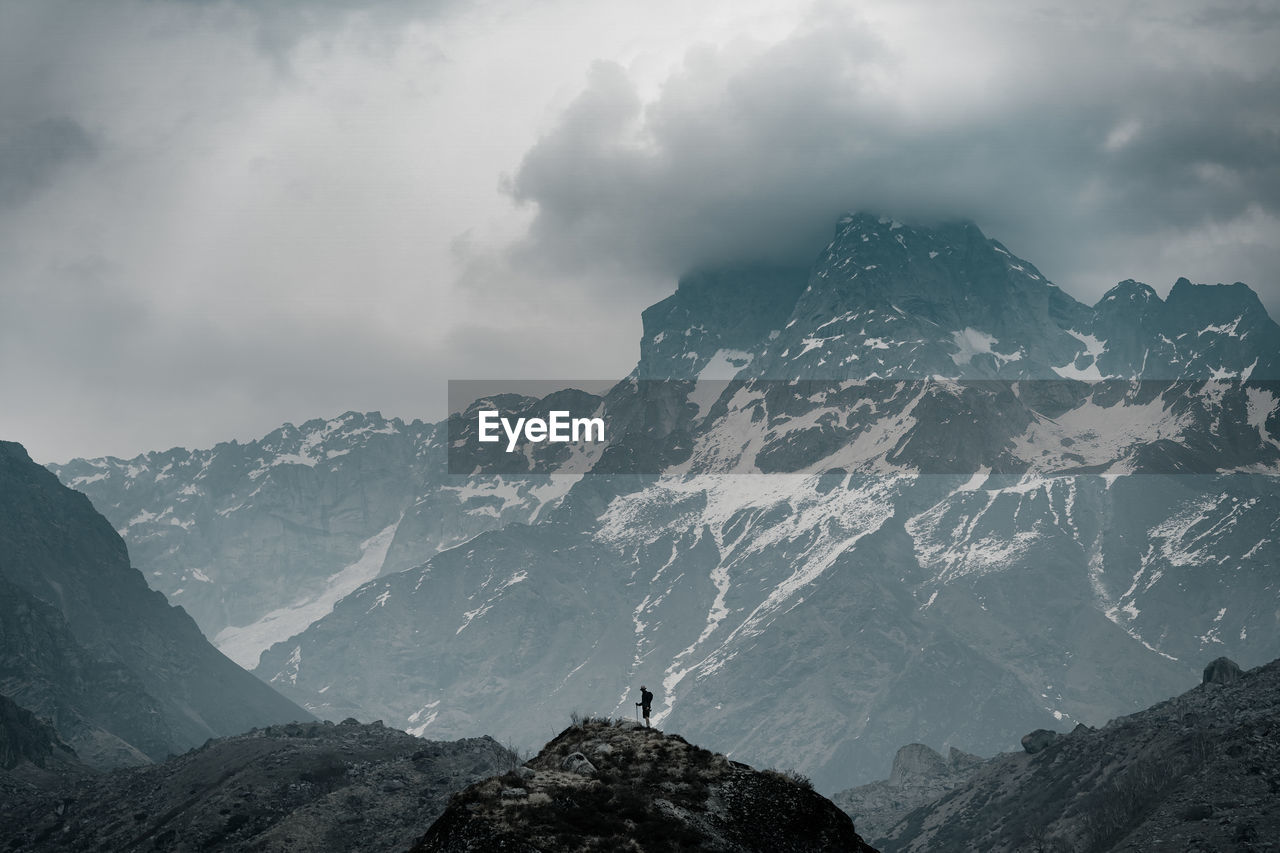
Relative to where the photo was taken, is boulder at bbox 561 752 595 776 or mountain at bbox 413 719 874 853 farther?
boulder at bbox 561 752 595 776

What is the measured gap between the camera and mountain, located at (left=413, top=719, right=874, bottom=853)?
6025cm

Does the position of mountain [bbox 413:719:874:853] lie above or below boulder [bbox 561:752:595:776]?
below

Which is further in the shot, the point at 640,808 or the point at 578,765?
the point at 578,765

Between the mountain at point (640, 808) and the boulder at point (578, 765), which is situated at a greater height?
the boulder at point (578, 765)

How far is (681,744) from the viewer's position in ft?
230

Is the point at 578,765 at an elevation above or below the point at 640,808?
above

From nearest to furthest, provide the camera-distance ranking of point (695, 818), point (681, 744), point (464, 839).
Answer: point (464, 839) < point (695, 818) < point (681, 744)

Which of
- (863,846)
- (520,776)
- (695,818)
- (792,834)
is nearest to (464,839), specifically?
(520,776)

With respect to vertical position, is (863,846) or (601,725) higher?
(601,725)

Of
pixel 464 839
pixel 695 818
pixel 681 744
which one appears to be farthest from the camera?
pixel 681 744

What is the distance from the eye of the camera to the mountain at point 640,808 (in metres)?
60.2

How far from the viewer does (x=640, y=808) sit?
208ft

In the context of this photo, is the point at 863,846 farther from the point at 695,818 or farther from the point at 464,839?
the point at 464,839

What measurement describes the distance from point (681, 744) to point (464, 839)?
48.0ft
